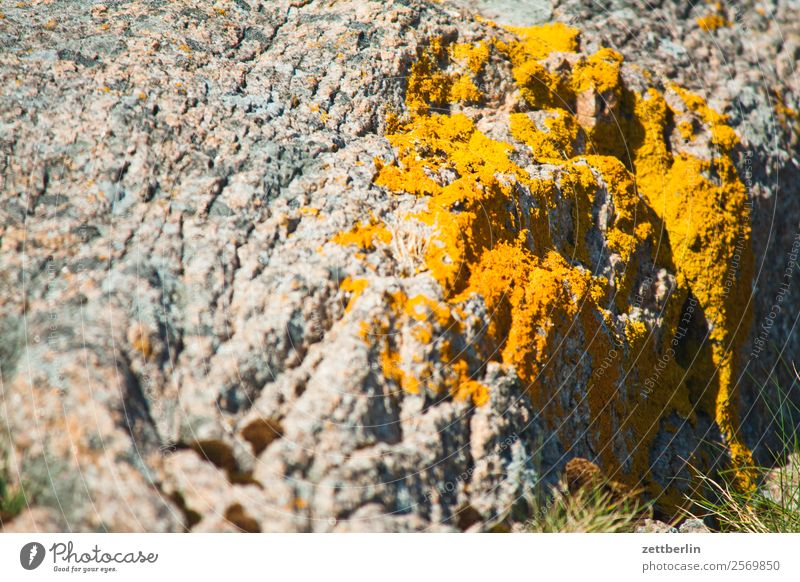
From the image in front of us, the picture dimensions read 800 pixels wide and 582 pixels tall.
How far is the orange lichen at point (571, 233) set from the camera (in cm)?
266

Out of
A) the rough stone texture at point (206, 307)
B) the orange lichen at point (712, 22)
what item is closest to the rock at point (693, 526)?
the rough stone texture at point (206, 307)

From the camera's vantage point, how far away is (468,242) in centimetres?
273

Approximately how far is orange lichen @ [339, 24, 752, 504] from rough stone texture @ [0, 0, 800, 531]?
0.14m

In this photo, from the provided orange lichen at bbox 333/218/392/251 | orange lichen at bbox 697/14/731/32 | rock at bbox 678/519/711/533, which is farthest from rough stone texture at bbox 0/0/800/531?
orange lichen at bbox 697/14/731/32

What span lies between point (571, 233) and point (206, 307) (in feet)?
5.81

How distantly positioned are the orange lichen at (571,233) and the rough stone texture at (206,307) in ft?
0.46

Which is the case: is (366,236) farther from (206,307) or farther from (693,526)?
(693,526)

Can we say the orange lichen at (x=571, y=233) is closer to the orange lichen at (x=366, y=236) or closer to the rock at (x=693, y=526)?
the orange lichen at (x=366, y=236)

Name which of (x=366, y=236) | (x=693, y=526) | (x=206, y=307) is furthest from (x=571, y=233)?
(x=206, y=307)

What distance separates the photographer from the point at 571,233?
10.4 ft

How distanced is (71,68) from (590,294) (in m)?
2.60

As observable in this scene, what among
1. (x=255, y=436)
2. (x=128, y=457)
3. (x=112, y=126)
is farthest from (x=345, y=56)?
(x=128, y=457)

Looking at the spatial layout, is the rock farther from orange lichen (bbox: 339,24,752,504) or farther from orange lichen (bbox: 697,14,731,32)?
orange lichen (bbox: 697,14,731,32)
